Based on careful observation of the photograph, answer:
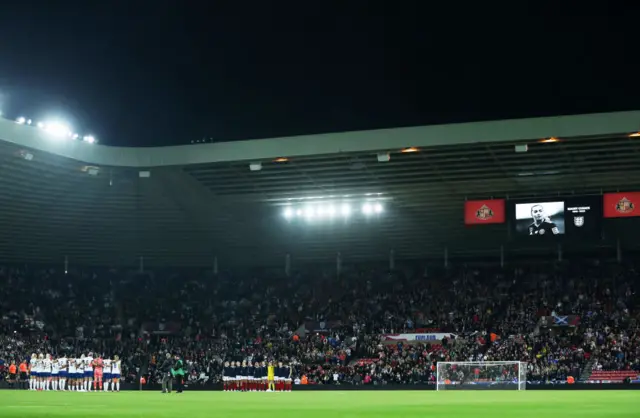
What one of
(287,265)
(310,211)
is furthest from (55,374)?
(287,265)

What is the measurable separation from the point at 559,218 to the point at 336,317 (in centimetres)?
1843

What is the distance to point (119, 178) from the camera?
48.0m

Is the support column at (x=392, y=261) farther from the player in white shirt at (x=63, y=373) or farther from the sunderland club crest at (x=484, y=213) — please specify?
the player in white shirt at (x=63, y=373)

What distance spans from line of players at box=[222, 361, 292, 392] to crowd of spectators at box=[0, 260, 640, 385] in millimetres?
4681

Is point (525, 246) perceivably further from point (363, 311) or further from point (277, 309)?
point (277, 309)

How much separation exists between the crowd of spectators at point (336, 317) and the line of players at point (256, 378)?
468cm

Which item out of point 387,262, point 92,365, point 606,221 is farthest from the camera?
point 387,262

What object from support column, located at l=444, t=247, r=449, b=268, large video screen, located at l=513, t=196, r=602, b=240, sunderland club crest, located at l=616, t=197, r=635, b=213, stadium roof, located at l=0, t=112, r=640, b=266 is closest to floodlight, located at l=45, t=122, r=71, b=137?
stadium roof, located at l=0, t=112, r=640, b=266

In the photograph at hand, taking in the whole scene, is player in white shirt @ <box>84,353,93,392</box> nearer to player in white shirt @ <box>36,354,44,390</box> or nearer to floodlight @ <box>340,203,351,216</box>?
player in white shirt @ <box>36,354,44,390</box>

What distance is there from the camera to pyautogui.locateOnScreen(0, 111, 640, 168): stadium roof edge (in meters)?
39.6

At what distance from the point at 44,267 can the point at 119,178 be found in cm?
1685

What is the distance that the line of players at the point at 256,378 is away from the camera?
146 feet

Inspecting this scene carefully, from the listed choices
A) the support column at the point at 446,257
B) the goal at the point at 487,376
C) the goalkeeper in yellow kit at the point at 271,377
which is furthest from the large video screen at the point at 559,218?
the support column at the point at 446,257

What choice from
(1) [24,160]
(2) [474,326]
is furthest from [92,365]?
(2) [474,326]
